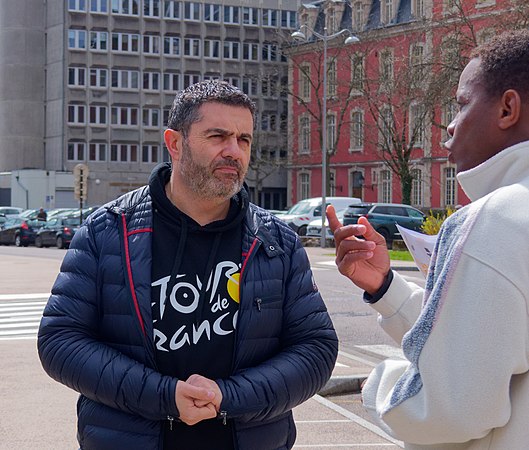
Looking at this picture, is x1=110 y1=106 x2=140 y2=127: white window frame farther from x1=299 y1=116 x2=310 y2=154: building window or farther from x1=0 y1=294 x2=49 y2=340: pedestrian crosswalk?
x1=0 y1=294 x2=49 y2=340: pedestrian crosswalk

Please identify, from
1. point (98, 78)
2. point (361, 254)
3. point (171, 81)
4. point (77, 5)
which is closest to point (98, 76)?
point (98, 78)

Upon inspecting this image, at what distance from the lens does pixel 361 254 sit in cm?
298

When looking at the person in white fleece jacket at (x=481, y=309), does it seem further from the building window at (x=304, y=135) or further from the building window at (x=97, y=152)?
the building window at (x=97, y=152)

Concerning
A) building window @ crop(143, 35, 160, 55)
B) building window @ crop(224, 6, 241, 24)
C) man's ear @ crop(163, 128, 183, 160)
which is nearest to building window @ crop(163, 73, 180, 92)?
building window @ crop(143, 35, 160, 55)

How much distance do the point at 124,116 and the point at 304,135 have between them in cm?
1414

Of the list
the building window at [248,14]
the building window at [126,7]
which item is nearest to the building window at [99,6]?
the building window at [126,7]

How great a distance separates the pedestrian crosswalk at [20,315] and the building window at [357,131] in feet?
145

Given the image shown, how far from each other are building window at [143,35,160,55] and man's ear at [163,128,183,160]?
72959 millimetres

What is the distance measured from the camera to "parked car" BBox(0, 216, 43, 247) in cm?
4731

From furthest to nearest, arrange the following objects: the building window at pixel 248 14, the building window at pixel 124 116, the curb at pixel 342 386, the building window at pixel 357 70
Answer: the building window at pixel 248 14 < the building window at pixel 124 116 < the building window at pixel 357 70 < the curb at pixel 342 386

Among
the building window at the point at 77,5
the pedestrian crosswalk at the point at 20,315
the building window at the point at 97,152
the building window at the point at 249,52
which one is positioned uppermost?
the building window at the point at 77,5

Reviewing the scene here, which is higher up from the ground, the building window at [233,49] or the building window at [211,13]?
the building window at [211,13]

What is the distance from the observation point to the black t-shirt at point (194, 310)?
336cm

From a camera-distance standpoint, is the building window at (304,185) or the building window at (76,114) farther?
the building window at (76,114)
